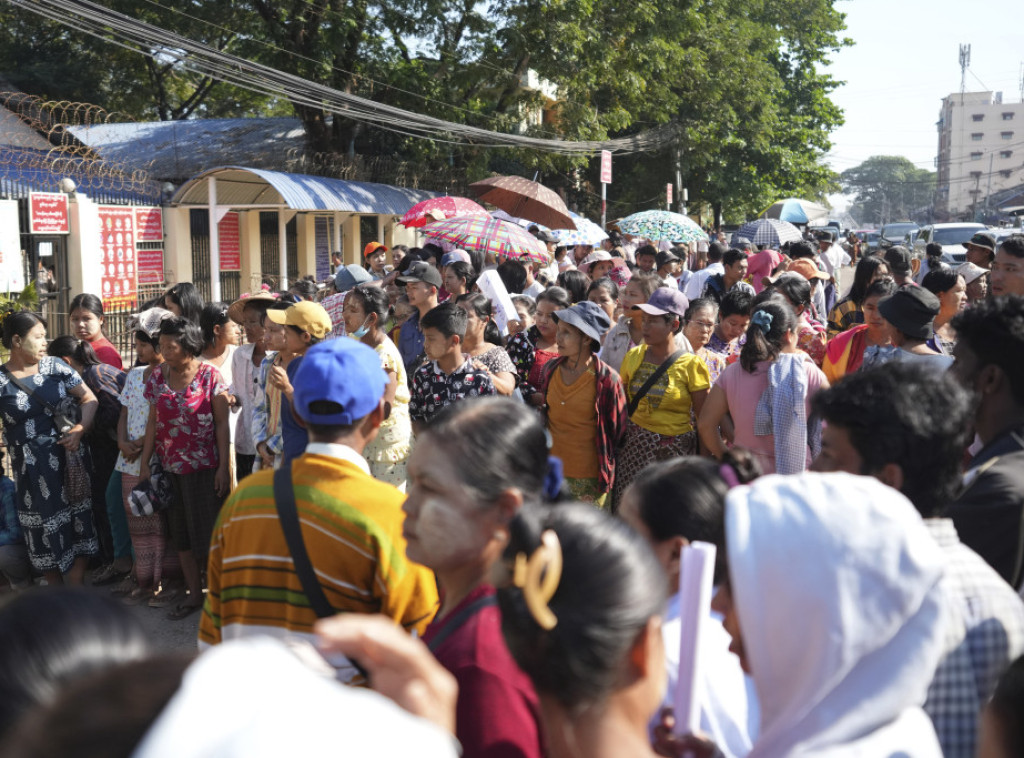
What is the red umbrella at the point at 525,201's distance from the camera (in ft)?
44.2

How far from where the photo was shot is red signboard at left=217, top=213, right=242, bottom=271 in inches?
758

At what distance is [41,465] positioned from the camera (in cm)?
562

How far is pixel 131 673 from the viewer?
982mm

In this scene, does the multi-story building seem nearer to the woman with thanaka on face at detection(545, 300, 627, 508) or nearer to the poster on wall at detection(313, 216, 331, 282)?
the poster on wall at detection(313, 216, 331, 282)

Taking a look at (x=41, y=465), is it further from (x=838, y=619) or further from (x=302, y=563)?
(x=838, y=619)

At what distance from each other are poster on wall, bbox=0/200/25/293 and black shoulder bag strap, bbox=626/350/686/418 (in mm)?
7369

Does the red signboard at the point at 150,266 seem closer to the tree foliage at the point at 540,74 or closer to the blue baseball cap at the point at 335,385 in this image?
the tree foliage at the point at 540,74

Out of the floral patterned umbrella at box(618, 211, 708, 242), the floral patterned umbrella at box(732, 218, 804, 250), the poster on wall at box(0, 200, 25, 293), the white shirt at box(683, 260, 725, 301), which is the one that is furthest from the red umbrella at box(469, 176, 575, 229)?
the poster on wall at box(0, 200, 25, 293)

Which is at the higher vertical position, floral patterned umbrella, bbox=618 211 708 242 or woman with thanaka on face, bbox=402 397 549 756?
floral patterned umbrella, bbox=618 211 708 242

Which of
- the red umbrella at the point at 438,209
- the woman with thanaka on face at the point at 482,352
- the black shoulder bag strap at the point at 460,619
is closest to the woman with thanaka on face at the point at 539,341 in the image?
the woman with thanaka on face at the point at 482,352

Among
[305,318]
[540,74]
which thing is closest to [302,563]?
[305,318]

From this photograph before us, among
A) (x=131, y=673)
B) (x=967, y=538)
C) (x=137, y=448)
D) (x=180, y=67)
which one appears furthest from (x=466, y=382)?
(x=180, y=67)

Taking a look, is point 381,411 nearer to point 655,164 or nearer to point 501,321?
point 501,321

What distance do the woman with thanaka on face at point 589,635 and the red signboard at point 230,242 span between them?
61.9 ft
